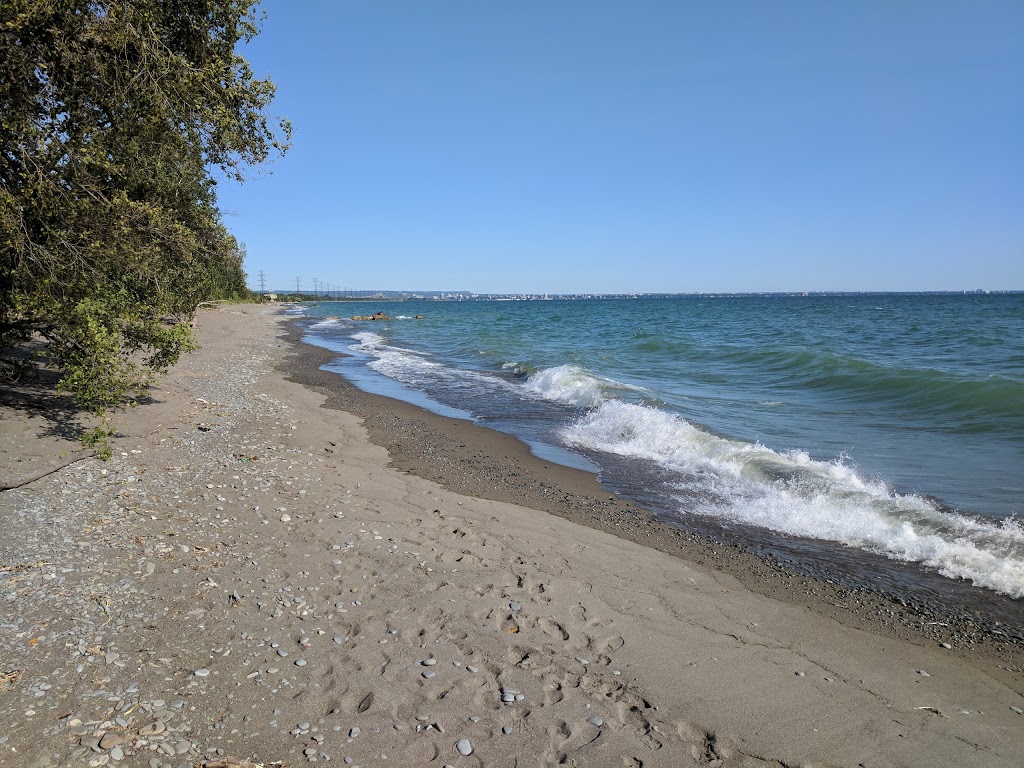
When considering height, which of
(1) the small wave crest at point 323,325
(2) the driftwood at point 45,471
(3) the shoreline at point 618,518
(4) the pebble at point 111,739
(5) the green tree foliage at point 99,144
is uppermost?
(5) the green tree foliage at point 99,144

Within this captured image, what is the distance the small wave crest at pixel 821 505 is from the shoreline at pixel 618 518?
64 centimetres

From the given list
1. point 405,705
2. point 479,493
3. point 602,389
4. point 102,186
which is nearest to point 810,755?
point 405,705

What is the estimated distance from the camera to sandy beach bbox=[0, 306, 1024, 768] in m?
3.60

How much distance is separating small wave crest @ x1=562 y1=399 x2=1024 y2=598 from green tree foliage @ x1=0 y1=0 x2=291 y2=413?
28.1ft

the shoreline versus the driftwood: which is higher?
the driftwood

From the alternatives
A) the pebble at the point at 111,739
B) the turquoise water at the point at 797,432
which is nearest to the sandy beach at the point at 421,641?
the pebble at the point at 111,739

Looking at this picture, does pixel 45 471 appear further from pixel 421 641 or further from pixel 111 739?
pixel 421 641

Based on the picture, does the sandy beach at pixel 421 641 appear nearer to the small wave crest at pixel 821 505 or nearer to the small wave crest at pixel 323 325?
the small wave crest at pixel 821 505

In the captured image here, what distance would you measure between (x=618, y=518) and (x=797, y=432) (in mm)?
7686

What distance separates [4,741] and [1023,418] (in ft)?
62.2

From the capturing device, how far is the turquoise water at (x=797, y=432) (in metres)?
7.89

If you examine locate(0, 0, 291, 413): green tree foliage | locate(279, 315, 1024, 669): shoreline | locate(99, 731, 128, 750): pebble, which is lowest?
locate(279, 315, 1024, 669): shoreline

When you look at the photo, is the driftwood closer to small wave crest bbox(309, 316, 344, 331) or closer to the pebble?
the pebble

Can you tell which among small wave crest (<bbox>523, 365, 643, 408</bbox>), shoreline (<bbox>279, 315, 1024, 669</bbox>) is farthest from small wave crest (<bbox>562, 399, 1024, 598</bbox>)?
small wave crest (<bbox>523, 365, 643, 408</bbox>)
